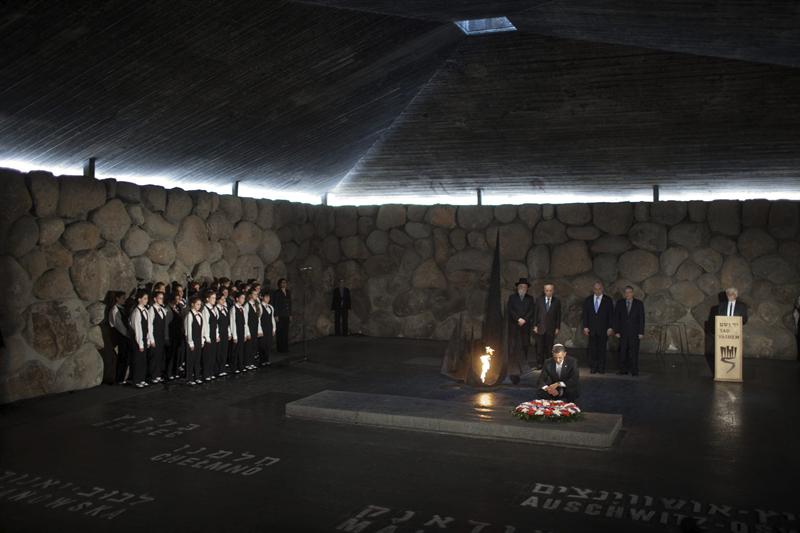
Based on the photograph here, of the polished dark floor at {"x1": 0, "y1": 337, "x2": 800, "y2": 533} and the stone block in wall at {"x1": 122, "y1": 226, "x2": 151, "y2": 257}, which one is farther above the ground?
the stone block in wall at {"x1": 122, "y1": 226, "x2": 151, "y2": 257}

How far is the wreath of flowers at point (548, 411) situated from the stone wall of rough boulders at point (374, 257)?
21.8 feet

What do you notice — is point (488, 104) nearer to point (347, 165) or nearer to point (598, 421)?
point (347, 165)

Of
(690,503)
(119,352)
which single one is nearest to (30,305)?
(119,352)

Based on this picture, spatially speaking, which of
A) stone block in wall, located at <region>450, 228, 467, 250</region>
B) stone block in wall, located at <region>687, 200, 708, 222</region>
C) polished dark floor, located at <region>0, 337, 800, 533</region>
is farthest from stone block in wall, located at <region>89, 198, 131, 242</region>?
stone block in wall, located at <region>687, 200, 708, 222</region>

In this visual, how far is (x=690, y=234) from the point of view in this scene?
14.9 metres

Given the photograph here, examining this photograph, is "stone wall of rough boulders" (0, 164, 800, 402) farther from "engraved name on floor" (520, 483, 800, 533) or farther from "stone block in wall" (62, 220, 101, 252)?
"engraved name on floor" (520, 483, 800, 533)

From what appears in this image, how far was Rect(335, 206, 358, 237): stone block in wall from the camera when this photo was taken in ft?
59.0

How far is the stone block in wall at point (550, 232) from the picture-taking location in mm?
15945

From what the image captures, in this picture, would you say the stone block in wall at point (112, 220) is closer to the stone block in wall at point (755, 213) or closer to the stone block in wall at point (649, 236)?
the stone block in wall at point (649, 236)

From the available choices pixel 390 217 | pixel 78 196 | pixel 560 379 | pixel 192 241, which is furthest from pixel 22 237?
pixel 390 217

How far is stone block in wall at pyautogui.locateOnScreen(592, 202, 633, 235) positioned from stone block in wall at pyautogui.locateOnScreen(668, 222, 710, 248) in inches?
36.3

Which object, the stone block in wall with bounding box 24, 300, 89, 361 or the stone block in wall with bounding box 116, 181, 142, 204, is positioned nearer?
the stone block in wall with bounding box 24, 300, 89, 361

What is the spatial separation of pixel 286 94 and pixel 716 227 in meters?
9.01

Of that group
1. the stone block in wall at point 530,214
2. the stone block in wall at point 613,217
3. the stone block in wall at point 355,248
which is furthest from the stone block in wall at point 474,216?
the stone block in wall at point 355,248
